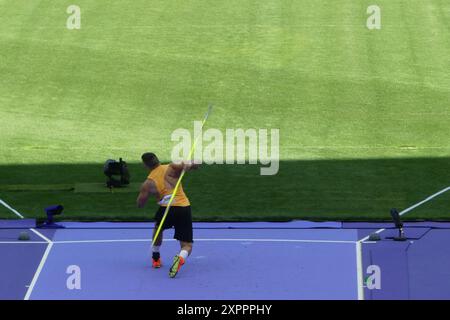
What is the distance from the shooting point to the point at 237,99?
3616cm

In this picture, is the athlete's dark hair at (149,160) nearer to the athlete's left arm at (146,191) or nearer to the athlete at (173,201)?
the athlete at (173,201)

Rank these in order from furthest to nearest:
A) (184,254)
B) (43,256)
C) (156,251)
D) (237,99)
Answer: (237,99) < (43,256) < (156,251) < (184,254)

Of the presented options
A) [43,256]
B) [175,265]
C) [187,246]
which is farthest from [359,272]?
[43,256]

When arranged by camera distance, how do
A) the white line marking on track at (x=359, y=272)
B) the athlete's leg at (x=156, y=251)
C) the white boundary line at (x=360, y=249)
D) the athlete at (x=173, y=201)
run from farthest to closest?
the athlete's leg at (x=156, y=251) → the athlete at (x=173, y=201) → the white boundary line at (x=360, y=249) → the white line marking on track at (x=359, y=272)

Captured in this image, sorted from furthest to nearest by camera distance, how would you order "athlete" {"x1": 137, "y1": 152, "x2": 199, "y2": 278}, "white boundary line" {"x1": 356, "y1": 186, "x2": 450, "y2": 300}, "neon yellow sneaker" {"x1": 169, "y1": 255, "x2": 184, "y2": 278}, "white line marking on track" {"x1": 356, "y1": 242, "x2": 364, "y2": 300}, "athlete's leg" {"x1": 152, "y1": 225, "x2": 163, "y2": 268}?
"athlete's leg" {"x1": 152, "y1": 225, "x2": 163, "y2": 268}
"athlete" {"x1": 137, "y1": 152, "x2": 199, "y2": 278}
"neon yellow sneaker" {"x1": 169, "y1": 255, "x2": 184, "y2": 278}
"white boundary line" {"x1": 356, "y1": 186, "x2": 450, "y2": 300}
"white line marking on track" {"x1": 356, "y1": 242, "x2": 364, "y2": 300}

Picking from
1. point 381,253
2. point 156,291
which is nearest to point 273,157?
point 381,253

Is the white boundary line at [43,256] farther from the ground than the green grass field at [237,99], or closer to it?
closer to it

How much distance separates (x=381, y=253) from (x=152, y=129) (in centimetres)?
1327

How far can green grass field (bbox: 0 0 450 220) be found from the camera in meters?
25.9

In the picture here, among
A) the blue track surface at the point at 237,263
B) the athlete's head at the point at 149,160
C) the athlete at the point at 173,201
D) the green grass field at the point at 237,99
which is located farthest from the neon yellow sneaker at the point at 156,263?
the green grass field at the point at 237,99

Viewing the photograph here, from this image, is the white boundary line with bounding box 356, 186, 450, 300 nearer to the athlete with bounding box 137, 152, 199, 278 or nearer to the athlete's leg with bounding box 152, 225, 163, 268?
the athlete with bounding box 137, 152, 199, 278

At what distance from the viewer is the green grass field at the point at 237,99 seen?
25938mm

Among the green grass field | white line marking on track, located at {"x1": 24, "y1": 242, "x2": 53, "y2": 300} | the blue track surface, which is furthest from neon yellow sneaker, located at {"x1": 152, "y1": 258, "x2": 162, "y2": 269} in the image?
the green grass field

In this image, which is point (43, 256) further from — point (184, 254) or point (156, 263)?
point (184, 254)
